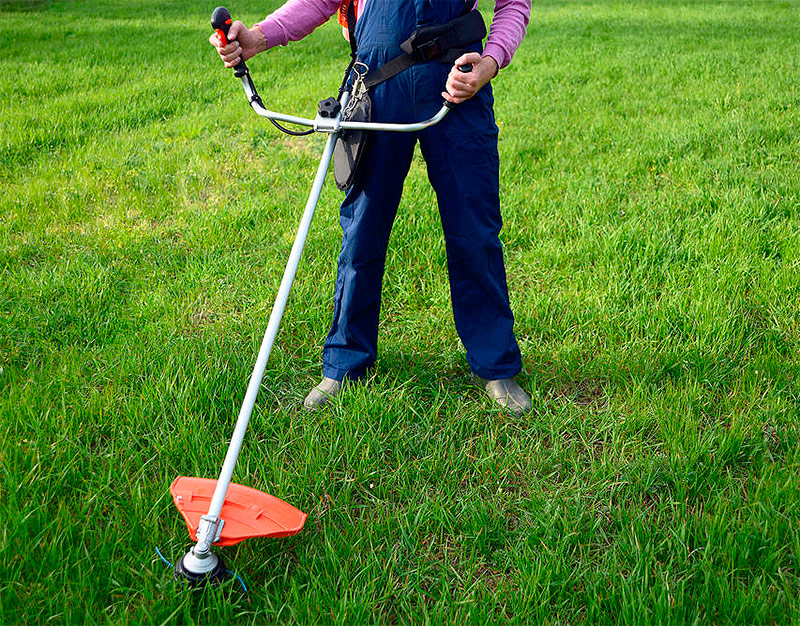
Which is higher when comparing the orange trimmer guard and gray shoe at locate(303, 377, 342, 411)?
the orange trimmer guard

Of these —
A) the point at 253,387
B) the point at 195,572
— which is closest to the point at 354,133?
the point at 253,387

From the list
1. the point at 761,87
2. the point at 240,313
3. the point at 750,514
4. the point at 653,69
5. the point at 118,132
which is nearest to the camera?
A: the point at 750,514

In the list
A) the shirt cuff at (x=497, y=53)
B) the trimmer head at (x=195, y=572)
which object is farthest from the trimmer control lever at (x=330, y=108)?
the trimmer head at (x=195, y=572)

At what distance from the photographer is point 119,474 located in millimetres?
2424

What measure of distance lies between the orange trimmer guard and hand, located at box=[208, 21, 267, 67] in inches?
53.5

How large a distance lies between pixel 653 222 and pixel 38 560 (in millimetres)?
3653

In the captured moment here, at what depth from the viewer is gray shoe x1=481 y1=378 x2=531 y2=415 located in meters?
2.84

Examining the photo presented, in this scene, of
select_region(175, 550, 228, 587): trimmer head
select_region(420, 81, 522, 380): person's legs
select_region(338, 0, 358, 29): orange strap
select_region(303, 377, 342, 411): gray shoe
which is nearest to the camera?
select_region(175, 550, 228, 587): trimmer head

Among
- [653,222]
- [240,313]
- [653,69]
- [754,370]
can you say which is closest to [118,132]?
[240,313]

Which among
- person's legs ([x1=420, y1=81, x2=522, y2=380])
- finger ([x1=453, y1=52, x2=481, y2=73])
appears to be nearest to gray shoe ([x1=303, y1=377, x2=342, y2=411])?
person's legs ([x1=420, y1=81, x2=522, y2=380])

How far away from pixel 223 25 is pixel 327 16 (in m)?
0.60

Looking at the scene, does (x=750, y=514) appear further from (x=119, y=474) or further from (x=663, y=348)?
(x=119, y=474)

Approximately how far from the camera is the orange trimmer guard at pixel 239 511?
203 cm

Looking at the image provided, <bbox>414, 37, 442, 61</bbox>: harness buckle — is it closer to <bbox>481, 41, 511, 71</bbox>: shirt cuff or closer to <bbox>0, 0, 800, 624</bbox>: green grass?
<bbox>481, 41, 511, 71</bbox>: shirt cuff
